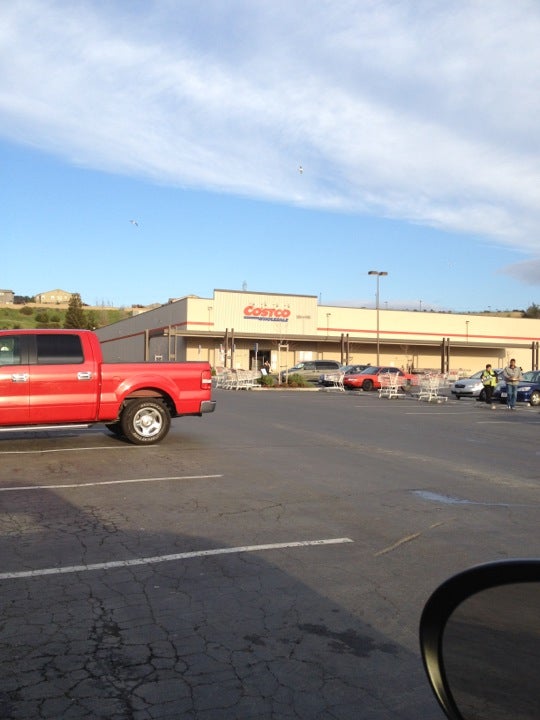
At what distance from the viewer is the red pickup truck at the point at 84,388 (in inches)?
459

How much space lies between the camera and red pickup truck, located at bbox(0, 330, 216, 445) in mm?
11648

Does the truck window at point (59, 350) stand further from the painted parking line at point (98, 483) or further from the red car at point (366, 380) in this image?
the red car at point (366, 380)

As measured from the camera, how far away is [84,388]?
11992mm

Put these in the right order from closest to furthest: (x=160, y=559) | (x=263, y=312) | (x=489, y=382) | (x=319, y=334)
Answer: (x=160, y=559) < (x=489, y=382) < (x=263, y=312) < (x=319, y=334)

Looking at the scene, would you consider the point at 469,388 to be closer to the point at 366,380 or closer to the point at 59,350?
the point at 366,380

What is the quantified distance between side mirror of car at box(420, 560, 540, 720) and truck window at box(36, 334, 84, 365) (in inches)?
414

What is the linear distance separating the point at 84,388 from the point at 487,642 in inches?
416

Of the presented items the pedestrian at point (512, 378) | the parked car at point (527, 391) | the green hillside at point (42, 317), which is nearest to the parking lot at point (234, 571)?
the pedestrian at point (512, 378)

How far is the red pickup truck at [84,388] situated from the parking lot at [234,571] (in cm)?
59

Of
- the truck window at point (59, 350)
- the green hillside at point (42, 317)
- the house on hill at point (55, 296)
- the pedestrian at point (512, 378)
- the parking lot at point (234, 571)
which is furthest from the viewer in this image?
the house on hill at point (55, 296)

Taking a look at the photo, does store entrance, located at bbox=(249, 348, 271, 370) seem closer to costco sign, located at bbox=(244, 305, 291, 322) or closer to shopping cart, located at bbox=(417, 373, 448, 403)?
costco sign, located at bbox=(244, 305, 291, 322)

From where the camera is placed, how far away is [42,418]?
11.8 m

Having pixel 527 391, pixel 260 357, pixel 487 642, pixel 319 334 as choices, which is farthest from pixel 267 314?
pixel 487 642

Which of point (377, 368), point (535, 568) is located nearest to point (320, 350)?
point (377, 368)
